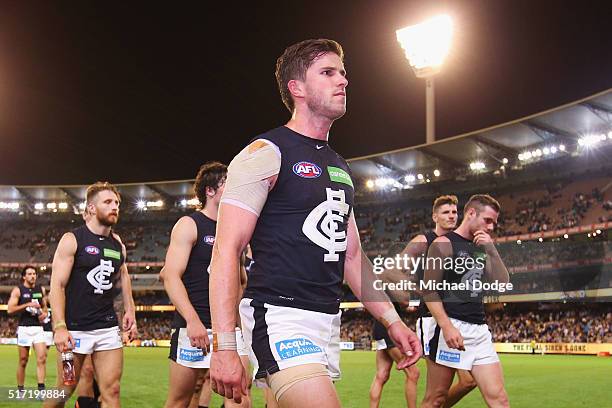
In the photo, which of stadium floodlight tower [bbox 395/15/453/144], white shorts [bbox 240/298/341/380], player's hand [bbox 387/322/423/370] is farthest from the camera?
stadium floodlight tower [bbox 395/15/453/144]

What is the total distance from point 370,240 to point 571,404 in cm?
3890

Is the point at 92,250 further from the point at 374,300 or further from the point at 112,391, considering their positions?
the point at 374,300

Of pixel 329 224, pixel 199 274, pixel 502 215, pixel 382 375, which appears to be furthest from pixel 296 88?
pixel 502 215

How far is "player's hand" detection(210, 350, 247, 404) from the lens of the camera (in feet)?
9.05

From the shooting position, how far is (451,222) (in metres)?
7.82

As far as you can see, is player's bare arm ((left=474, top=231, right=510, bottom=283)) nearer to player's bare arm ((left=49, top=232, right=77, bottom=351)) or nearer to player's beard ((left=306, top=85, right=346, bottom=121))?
player's beard ((left=306, top=85, right=346, bottom=121))

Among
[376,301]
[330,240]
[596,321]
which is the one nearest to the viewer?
[330,240]

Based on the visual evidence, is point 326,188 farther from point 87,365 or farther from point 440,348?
point 87,365

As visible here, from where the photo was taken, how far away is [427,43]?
3525cm

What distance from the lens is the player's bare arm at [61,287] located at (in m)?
6.11

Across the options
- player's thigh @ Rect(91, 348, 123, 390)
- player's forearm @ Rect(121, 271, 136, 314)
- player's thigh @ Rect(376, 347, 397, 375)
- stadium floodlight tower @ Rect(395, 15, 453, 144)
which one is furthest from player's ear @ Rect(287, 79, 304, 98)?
stadium floodlight tower @ Rect(395, 15, 453, 144)

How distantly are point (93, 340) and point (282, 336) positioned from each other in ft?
13.9

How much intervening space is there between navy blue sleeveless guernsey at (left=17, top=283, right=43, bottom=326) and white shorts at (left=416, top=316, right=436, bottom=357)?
9.71 metres

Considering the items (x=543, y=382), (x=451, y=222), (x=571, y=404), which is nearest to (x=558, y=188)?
(x=543, y=382)
